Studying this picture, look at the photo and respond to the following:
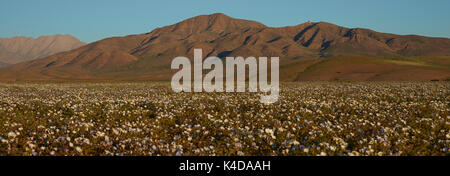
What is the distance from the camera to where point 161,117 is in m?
10.3

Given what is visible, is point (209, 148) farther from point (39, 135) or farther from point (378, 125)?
point (378, 125)

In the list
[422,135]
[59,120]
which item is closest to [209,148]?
[422,135]

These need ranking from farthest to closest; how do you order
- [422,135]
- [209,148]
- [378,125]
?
1. [378,125]
2. [422,135]
3. [209,148]

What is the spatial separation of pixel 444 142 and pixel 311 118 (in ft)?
12.1

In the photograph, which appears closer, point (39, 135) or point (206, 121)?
point (39, 135)

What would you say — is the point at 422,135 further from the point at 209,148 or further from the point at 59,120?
the point at 59,120

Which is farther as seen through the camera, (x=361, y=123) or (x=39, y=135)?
(x=361, y=123)

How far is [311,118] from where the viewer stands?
33.3 ft

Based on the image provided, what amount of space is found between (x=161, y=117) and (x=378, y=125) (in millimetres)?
6529
